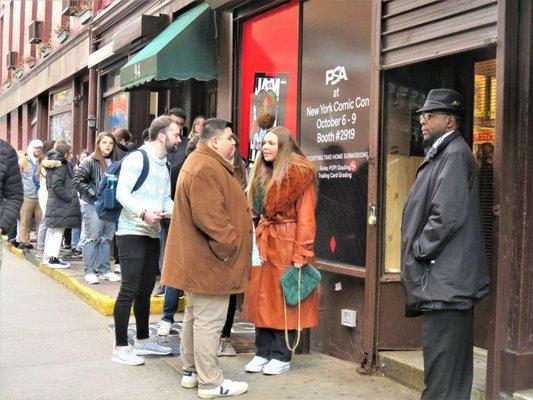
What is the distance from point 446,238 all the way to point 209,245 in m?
1.57

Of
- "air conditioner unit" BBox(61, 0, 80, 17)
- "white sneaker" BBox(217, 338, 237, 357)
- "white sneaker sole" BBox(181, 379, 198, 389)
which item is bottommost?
"white sneaker sole" BBox(181, 379, 198, 389)

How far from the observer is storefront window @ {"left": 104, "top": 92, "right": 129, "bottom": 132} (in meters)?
12.2

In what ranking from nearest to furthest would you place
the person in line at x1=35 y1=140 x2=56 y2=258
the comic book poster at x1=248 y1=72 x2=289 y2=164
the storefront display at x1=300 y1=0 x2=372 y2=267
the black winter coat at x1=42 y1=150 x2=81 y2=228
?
the storefront display at x1=300 y1=0 x2=372 y2=267
the comic book poster at x1=248 y1=72 x2=289 y2=164
the black winter coat at x1=42 y1=150 x2=81 y2=228
the person in line at x1=35 y1=140 x2=56 y2=258

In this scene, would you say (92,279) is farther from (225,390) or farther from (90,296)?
(225,390)

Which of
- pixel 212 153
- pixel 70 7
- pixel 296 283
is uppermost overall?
pixel 70 7

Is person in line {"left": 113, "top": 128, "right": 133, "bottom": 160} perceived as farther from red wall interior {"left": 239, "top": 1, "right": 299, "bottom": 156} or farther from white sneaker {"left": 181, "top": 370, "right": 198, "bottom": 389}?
white sneaker {"left": 181, "top": 370, "right": 198, "bottom": 389}

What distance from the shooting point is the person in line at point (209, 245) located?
4527 mm

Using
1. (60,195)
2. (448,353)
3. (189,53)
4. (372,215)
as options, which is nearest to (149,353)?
(372,215)

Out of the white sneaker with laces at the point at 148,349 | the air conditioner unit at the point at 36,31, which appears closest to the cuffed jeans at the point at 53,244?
the white sneaker with laces at the point at 148,349

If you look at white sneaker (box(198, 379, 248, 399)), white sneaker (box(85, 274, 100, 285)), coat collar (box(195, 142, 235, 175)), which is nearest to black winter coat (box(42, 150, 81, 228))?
white sneaker (box(85, 274, 100, 285))

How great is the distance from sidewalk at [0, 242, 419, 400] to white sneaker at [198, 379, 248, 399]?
66 millimetres

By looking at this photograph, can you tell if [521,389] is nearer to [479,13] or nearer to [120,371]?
[479,13]

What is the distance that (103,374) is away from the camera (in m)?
5.32

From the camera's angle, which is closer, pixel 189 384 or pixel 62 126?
pixel 189 384
